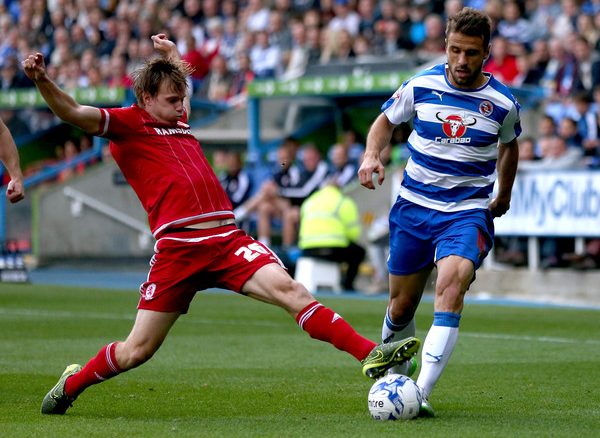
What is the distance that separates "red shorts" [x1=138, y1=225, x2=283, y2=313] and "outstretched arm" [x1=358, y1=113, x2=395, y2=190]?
705 mm

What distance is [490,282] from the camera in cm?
1961

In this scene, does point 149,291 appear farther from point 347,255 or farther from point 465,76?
point 347,255

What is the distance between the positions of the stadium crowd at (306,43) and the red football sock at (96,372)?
38.4 feet

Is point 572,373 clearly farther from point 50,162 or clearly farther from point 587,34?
point 50,162

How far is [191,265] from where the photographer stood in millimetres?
7477

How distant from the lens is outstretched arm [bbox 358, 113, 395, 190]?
7.59m

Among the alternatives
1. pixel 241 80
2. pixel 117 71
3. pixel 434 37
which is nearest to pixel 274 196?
pixel 434 37

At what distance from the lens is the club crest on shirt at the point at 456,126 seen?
26.0ft

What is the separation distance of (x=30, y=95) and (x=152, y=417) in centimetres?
2305

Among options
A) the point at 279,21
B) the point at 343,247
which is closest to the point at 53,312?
the point at 343,247

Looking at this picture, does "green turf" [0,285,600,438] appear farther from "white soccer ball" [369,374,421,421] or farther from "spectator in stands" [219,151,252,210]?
"spectator in stands" [219,151,252,210]

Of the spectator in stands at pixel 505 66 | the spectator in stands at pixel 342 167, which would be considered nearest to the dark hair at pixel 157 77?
the spectator in stands at pixel 342 167

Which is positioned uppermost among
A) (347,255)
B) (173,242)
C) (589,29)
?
(589,29)

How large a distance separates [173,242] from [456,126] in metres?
1.82
